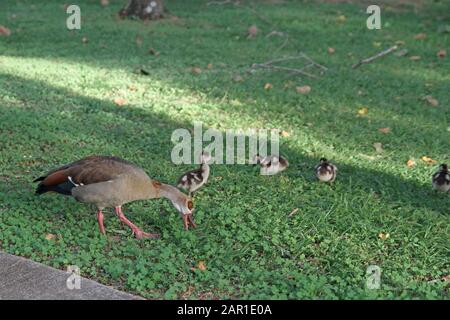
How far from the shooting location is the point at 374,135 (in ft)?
32.2

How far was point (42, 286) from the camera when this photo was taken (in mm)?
5484

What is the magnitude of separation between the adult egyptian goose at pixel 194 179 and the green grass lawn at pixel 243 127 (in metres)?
0.15

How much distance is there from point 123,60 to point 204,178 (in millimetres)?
6593

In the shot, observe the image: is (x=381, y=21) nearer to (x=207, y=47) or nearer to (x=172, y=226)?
(x=207, y=47)

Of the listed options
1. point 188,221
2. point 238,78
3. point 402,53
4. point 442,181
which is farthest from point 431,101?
point 188,221

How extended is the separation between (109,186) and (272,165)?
2226 millimetres

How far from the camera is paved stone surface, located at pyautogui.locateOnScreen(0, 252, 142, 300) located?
5.34m

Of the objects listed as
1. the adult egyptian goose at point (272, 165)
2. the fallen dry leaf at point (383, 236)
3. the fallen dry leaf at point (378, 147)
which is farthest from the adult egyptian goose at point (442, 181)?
the adult egyptian goose at point (272, 165)

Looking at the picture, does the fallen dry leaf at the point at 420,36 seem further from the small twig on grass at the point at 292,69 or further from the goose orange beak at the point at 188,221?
the goose orange beak at the point at 188,221

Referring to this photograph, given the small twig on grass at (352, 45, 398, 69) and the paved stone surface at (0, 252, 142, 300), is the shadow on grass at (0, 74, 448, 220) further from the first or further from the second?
the small twig on grass at (352, 45, 398, 69)

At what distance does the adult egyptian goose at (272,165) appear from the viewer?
806 centimetres

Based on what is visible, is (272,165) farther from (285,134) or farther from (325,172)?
(285,134)

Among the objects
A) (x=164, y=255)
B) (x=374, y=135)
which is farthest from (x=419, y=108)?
(x=164, y=255)

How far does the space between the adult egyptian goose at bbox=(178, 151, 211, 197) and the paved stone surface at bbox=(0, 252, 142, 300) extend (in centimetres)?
204
